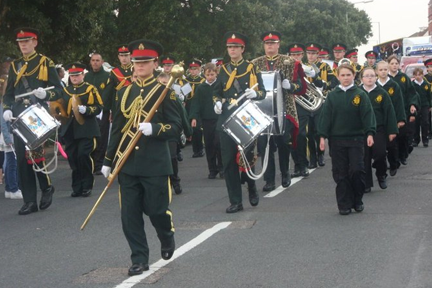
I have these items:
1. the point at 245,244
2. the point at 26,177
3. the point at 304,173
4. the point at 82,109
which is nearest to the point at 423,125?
the point at 304,173

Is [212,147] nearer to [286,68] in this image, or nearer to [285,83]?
[286,68]

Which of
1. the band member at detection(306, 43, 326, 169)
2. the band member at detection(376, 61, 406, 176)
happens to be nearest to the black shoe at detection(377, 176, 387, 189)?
the band member at detection(376, 61, 406, 176)

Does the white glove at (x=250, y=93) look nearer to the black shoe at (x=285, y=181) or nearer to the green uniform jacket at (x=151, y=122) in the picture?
the black shoe at (x=285, y=181)

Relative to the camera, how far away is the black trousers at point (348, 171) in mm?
10969

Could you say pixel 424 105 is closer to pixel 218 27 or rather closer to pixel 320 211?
pixel 320 211

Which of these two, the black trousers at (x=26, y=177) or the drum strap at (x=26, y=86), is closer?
the drum strap at (x=26, y=86)

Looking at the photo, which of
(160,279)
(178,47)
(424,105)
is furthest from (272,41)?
(178,47)

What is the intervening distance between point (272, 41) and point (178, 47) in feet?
60.8

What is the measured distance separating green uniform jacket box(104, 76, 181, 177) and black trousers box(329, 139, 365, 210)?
3407 mm

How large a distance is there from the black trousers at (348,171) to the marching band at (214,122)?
13 millimetres

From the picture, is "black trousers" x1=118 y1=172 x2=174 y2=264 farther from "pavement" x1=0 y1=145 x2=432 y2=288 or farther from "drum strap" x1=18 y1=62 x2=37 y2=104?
"drum strap" x1=18 y1=62 x2=37 y2=104

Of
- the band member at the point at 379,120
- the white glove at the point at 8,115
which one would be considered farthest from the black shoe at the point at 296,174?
the white glove at the point at 8,115

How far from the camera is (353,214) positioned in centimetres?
1099

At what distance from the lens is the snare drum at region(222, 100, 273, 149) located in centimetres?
1102
